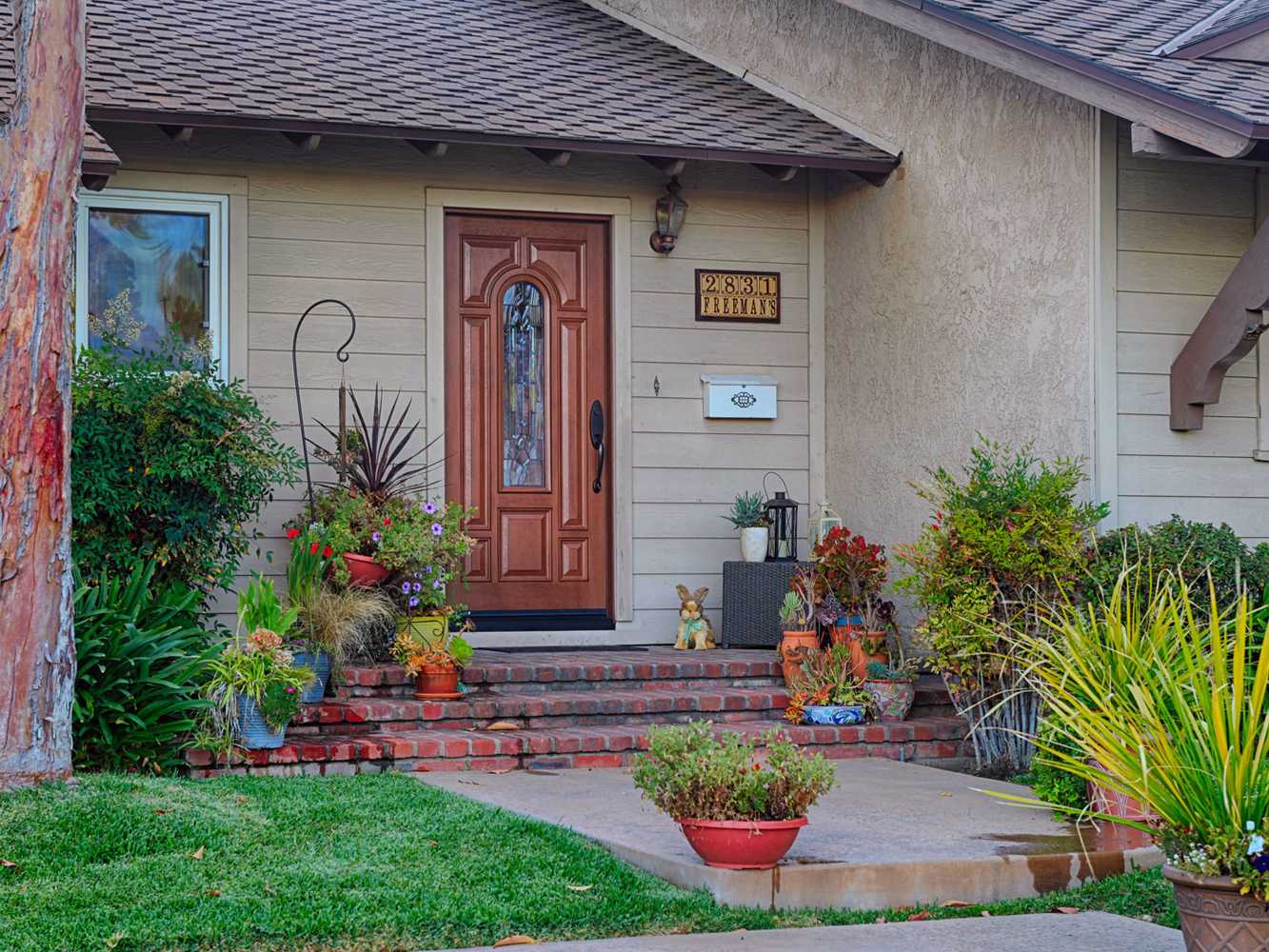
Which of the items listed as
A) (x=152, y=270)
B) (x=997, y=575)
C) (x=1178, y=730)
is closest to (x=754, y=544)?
(x=997, y=575)

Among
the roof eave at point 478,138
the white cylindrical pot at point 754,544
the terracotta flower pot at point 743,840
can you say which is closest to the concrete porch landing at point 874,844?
the terracotta flower pot at point 743,840

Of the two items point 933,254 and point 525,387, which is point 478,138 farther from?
point 933,254

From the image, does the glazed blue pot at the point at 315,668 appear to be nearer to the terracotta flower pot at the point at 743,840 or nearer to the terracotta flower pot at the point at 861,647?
the terracotta flower pot at the point at 861,647

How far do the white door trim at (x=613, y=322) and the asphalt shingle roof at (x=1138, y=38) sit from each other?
231cm

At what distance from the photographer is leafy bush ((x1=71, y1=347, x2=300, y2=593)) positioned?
24.1ft

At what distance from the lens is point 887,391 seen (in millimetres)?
9141

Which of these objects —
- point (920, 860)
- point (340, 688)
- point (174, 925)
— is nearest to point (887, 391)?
point (340, 688)

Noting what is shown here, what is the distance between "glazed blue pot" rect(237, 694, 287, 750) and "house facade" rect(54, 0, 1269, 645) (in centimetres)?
210

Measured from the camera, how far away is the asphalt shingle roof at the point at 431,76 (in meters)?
8.47

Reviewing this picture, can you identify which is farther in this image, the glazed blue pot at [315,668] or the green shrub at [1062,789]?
the glazed blue pot at [315,668]

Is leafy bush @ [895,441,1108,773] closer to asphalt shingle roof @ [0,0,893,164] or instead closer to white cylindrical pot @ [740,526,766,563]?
white cylindrical pot @ [740,526,766,563]

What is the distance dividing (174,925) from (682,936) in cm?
141

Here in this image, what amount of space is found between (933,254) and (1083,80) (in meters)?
1.74

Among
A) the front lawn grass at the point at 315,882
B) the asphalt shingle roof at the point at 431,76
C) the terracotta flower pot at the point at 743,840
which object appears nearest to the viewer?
the front lawn grass at the point at 315,882
